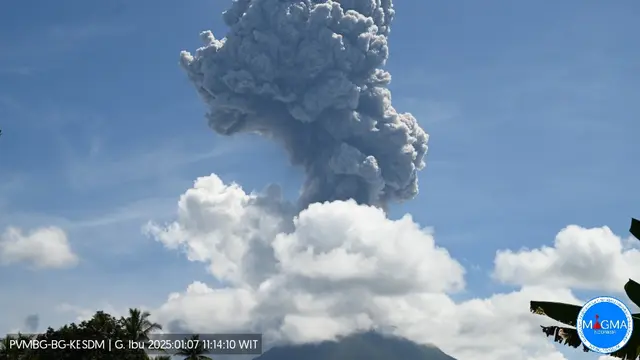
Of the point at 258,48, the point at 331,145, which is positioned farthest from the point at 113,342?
the point at 331,145

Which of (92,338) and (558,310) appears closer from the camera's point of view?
(558,310)

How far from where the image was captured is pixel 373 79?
15925 centimetres

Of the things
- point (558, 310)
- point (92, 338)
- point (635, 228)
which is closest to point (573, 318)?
point (558, 310)

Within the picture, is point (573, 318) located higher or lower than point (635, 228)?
lower

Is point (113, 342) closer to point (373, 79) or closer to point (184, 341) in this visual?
point (184, 341)

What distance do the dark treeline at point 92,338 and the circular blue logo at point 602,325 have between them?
58.8 m

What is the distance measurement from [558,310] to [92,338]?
5936 centimetres

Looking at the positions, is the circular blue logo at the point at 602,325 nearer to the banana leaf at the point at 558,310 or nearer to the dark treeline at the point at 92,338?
the banana leaf at the point at 558,310

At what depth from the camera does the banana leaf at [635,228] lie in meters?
16.4

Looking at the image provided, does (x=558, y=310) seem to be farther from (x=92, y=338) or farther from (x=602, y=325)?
(x=92, y=338)

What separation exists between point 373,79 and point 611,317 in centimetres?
14501

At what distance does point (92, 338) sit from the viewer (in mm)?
69375

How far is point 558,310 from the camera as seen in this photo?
16.6 meters

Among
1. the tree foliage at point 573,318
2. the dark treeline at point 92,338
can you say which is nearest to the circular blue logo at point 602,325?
the tree foliage at point 573,318
